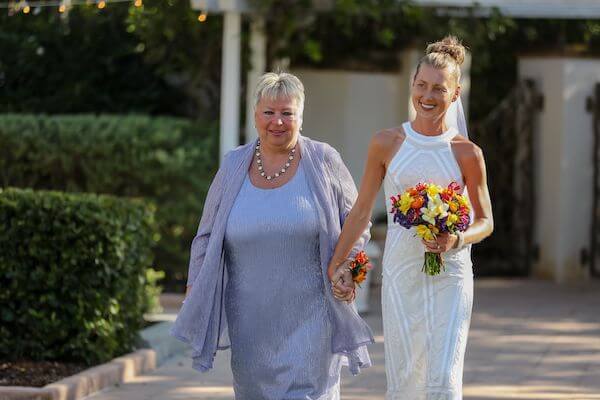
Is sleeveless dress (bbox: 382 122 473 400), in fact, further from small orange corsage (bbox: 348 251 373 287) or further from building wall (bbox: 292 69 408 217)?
building wall (bbox: 292 69 408 217)

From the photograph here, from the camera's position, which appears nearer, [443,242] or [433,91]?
[443,242]

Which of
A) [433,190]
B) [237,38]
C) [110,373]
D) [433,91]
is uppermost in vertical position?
[237,38]

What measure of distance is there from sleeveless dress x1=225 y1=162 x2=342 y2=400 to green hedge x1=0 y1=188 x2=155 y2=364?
2.38 meters

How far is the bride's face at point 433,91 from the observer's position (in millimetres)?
5301

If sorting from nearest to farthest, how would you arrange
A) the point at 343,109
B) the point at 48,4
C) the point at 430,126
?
the point at 430,126 → the point at 48,4 → the point at 343,109

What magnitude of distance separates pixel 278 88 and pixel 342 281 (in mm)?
861

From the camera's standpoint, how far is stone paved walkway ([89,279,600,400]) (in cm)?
772

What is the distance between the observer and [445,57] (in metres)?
5.34

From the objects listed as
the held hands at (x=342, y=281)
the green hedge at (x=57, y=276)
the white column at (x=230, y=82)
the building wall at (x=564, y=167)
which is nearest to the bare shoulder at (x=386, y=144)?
the held hands at (x=342, y=281)

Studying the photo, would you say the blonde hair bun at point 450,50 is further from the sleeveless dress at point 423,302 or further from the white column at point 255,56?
the white column at point 255,56

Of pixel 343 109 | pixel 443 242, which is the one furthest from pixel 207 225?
pixel 343 109

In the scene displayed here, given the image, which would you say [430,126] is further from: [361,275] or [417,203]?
[361,275]

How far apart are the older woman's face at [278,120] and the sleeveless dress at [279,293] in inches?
7.2

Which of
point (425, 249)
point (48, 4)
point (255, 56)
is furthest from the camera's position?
point (255, 56)
